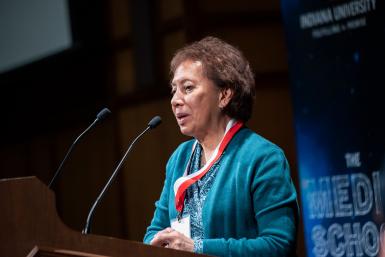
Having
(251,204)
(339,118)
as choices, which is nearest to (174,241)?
(251,204)

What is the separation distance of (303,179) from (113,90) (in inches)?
129

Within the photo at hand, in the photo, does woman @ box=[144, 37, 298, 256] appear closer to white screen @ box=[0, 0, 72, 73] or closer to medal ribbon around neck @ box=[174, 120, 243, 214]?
medal ribbon around neck @ box=[174, 120, 243, 214]

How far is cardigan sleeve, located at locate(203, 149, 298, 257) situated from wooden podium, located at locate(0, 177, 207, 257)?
0.38m

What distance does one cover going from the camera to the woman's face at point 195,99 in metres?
2.88

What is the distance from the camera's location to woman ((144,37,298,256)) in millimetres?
2623

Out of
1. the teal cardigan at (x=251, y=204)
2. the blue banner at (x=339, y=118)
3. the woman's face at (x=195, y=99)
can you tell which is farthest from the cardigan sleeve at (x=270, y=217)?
the blue banner at (x=339, y=118)

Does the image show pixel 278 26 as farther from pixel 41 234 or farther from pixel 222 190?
pixel 41 234

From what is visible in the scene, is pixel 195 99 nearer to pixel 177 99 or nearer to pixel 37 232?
pixel 177 99

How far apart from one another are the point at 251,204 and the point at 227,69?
Result: 491 millimetres

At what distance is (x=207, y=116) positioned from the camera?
9.49ft

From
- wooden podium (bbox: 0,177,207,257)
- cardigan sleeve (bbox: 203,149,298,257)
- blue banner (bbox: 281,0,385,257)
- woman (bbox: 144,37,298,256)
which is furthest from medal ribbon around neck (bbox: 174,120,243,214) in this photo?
blue banner (bbox: 281,0,385,257)

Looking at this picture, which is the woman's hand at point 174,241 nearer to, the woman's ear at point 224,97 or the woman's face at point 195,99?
the woman's face at point 195,99

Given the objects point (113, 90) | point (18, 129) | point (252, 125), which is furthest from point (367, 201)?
point (18, 129)

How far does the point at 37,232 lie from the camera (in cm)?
228
